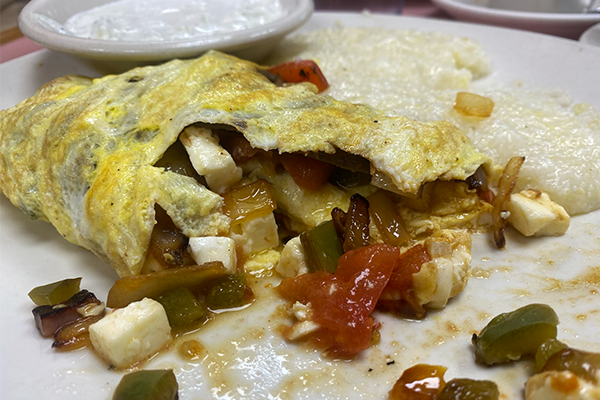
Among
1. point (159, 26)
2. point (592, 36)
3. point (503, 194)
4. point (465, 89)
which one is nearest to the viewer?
point (503, 194)

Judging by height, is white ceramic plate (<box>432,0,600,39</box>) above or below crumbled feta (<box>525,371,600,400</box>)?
above

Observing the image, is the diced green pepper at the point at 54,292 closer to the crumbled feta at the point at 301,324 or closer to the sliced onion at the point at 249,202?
the sliced onion at the point at 249,202

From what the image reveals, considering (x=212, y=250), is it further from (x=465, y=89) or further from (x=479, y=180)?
(x=465, y=89)

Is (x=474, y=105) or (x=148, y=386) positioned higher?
(x=474, y=105)

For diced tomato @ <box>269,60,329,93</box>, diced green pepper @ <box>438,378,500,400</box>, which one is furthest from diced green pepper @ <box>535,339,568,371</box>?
diced tomato @ <box>269,60,329,93</box>

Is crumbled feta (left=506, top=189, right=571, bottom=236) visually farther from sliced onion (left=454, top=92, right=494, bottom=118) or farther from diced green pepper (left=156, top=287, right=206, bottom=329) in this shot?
diced green pepper (left=156, top=287, right=206, bottom=329)

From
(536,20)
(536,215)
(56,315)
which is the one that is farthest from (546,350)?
(536,20)

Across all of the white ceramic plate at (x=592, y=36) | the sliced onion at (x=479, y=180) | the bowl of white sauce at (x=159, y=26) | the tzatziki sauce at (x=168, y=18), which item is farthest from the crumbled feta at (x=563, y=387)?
the white ceramic plate at (x=592, y=36)
